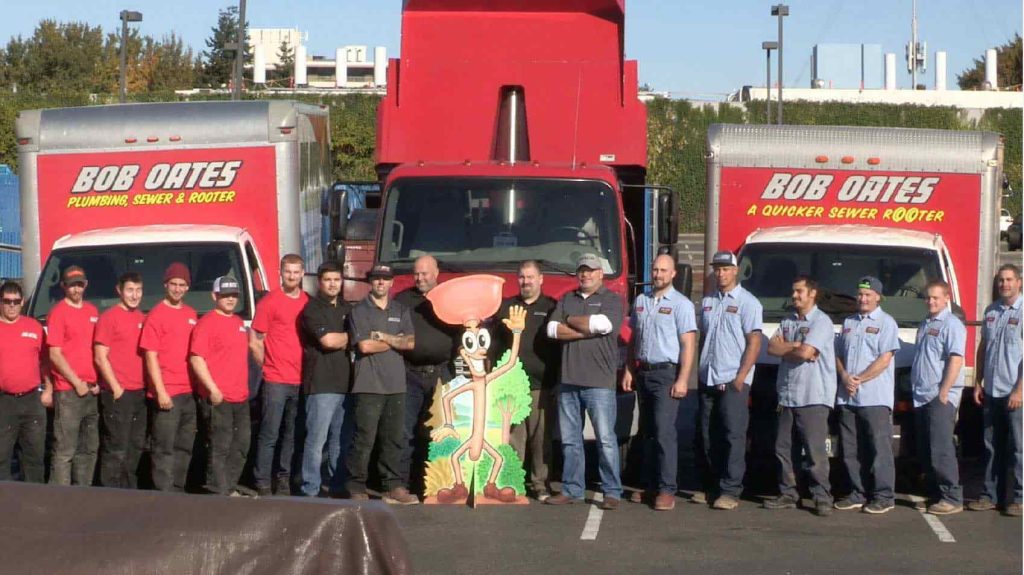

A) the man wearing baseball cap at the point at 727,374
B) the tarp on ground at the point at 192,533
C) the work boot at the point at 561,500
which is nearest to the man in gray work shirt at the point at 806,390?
the man wearing baseball cap at the point at 727,374

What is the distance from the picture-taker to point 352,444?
37.0ft

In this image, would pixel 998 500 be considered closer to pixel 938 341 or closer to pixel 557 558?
pixel 938 341

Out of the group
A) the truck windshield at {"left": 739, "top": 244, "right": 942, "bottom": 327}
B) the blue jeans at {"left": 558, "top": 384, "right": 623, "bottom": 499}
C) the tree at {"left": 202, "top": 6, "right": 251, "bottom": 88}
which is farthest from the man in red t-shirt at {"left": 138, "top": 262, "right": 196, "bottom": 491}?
the tree at {"left": 202, "top": 6, "right": 251, "bottom": 88}

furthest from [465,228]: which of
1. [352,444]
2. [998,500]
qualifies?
[998,500]

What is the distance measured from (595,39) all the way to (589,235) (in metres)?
2.67

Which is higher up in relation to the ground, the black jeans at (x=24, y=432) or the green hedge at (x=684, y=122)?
the green hedge at (x=684, y=122)

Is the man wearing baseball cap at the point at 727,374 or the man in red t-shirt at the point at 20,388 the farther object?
the man wearing baseball cap at the point at 727,374

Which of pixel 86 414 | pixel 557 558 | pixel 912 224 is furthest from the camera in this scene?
pixel 912 224

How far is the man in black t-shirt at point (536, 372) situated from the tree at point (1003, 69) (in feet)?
275

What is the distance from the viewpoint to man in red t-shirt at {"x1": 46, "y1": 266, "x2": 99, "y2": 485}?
10773 millimetres

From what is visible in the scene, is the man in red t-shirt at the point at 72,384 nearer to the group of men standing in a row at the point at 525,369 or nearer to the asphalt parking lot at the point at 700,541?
the group of men standing in a row at the point at 525,369

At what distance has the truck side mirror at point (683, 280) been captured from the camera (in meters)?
11.9

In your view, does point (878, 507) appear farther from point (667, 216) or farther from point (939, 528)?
point (667, 216)

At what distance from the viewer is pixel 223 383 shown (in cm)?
1090
